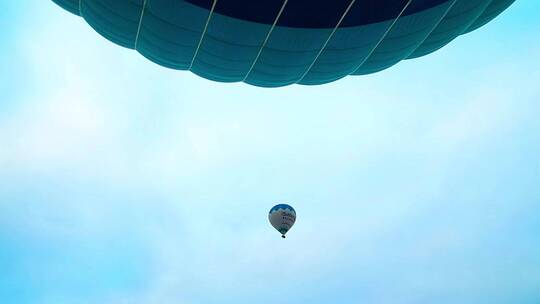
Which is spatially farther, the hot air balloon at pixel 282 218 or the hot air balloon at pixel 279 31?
the hot air balloon at pixel 282 218

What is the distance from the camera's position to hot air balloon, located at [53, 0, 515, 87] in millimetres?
7538

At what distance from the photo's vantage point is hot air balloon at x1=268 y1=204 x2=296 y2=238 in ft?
44.6

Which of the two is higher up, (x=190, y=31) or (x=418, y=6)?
(x=418, y=6)

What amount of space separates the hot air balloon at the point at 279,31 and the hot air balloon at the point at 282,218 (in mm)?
5480

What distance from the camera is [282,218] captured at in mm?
13734

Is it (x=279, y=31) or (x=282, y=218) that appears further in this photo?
(x=282, y=218)

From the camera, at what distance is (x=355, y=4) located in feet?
24.6

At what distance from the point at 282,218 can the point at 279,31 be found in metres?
7.37

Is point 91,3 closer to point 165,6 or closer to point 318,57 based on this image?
point 165,6

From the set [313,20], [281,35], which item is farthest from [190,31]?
[313,20]

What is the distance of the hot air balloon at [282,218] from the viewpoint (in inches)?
535

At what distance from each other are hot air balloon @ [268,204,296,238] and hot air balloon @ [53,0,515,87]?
5.48 m

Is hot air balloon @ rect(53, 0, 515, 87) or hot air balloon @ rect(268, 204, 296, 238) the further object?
hot air balloon @ rect(268, 204, 296, 238)

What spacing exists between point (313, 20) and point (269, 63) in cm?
155
